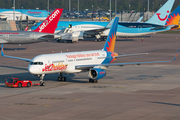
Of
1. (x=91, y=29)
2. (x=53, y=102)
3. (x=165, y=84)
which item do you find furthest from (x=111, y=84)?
(x=91, y=29)

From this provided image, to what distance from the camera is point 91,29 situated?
105m

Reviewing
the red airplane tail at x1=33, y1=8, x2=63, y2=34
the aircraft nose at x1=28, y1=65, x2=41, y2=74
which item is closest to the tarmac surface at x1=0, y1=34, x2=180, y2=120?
the aircraft nose at x1=28, y1=65, x2=41, y2=74

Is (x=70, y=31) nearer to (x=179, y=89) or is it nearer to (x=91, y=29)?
(x=91, y=29)

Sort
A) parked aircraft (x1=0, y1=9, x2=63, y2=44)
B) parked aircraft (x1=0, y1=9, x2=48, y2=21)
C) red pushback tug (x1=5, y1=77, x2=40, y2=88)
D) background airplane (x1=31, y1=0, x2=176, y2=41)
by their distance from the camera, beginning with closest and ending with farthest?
red pushback tug (x1=5, y1=77, x2=40, y2=88)
parked aircraft (x1=0, y1=9, x2=63, y2=44)
background airplane (x1=31, y1=0, x2=176, y2=41)
parked aircraft (x1=0, y1=9, x2=48, y2=21)

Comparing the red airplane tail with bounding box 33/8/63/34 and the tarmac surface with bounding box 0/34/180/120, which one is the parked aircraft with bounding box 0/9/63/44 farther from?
the tarmac surface with bounding box 0/34/180/120

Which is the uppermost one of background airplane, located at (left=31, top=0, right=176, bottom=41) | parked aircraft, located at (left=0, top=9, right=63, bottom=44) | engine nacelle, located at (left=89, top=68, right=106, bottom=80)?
background airplane, located at (left=31, top=0, right=176, bottom=41)

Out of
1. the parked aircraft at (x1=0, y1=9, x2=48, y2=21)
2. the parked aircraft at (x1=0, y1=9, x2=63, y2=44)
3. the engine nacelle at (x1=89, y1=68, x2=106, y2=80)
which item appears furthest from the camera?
the parked aircraft at (x1=0, y1=9, x2=48, y2=21)

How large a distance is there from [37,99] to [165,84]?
16376 millimetres

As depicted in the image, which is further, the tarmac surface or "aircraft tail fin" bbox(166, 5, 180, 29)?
"aircraft tail fin" bbox(166, 5, 180, 29)

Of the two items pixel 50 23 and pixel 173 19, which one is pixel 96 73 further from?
pixel 173 19

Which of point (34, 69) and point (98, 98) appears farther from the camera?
point (34, 69)

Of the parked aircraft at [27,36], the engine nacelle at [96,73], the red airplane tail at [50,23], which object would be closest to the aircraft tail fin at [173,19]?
the red airplane tail at [50,23]

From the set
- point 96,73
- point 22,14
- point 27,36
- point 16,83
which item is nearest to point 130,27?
point 27,36

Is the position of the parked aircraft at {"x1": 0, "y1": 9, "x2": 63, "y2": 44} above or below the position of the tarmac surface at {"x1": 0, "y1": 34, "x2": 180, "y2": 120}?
above
